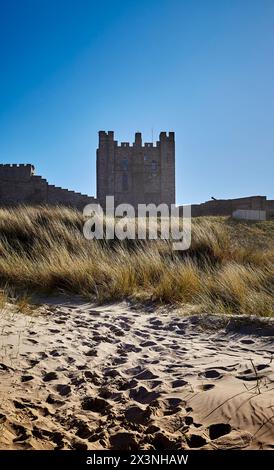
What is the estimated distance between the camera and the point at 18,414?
1919mm

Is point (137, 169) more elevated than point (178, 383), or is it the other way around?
point (137, 169)

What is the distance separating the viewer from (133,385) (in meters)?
2.49

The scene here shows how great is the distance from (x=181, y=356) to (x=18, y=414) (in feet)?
4.79

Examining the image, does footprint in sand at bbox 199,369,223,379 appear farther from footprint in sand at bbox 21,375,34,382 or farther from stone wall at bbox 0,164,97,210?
stone wall at bbox 0,164,97,210

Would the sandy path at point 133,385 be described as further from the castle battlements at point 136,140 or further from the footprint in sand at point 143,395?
the castle battlements at point 136,140

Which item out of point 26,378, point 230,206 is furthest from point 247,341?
point 230,206

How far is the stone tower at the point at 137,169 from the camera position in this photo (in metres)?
43.1

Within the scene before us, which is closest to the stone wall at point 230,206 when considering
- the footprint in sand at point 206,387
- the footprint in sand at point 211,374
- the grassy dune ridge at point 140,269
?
the grassy dune ridge at point 140,269

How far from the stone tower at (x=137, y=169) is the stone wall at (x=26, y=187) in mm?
12705

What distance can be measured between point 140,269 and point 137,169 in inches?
1486

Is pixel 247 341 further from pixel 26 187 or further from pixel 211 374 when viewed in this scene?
pixel 26 187

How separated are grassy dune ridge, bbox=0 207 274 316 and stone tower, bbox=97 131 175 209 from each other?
34.5 meters
